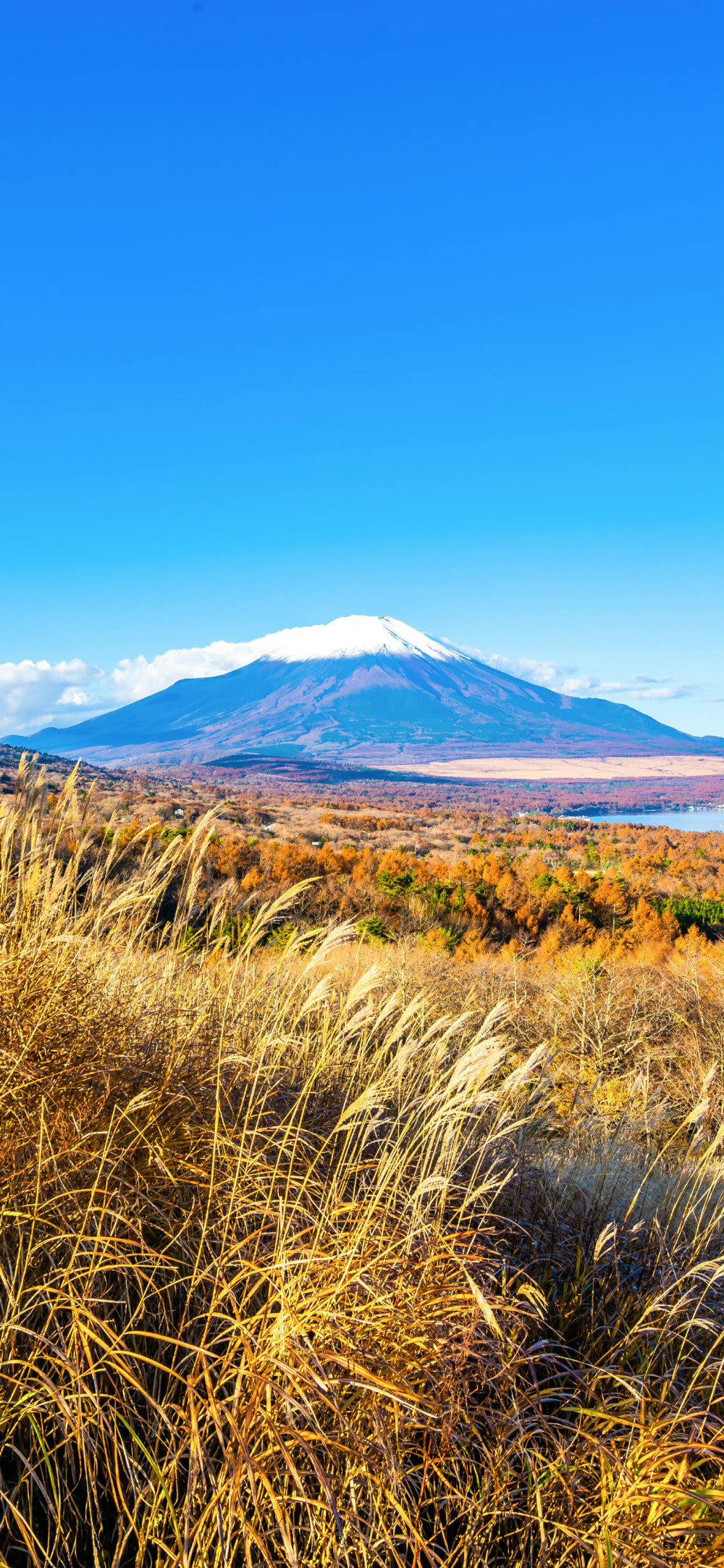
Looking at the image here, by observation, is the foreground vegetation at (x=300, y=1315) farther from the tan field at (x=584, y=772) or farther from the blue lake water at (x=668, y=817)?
the tan field at (x=584, y=772)

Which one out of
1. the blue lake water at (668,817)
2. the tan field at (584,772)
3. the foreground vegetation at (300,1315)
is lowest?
the blue lake water at (668,817)

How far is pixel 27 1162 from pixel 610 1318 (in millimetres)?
1730

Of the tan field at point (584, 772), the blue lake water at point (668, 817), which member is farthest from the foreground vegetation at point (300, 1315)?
the tan field at point (584, 772)

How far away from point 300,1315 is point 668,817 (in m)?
98.9

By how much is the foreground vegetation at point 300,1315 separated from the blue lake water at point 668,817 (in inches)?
2937

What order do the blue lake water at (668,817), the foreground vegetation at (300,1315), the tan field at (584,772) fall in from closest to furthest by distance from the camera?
the foreground vegetation at (300,1315) → the blue lake water at (668,817) → the tan field at (584,772)

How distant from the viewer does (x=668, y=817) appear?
93.2 metres

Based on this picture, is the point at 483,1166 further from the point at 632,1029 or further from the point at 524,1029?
the point at 524,1029

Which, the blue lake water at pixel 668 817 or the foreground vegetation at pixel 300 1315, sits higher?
the foreground vegetation at pixel 300 1315

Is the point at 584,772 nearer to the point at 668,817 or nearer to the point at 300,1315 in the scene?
the point at 668,817

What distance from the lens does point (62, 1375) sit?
1.75m

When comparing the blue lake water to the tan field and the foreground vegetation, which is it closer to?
the tan field

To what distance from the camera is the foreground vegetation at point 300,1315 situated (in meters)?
1.49

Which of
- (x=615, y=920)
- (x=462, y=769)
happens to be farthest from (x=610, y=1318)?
(x=462, y=769)
